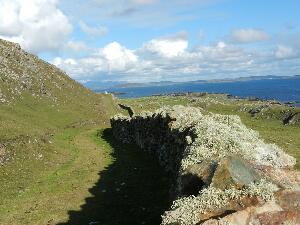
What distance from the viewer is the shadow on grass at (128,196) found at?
29.6m

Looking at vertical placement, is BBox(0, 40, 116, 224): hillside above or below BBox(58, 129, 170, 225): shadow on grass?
above

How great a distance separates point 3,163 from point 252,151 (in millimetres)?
26525

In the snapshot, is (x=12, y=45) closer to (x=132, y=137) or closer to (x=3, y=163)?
(x=132, y=137)

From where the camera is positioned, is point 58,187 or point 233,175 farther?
point 58,187

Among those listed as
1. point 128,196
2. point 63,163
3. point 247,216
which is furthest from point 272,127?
point 247,216

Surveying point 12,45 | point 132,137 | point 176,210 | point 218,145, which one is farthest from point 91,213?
point 12,45

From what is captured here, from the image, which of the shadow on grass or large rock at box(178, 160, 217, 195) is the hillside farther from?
large rock at box(178, 160, 217, 195)

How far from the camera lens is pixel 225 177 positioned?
1911cm

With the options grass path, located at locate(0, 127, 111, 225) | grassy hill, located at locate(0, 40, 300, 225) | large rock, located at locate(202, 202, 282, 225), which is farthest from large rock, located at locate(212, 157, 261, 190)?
grass path, located at locate(0, 127, 111, 225)

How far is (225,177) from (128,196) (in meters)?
16.4

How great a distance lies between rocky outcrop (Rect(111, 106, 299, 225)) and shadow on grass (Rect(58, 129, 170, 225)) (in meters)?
2.83

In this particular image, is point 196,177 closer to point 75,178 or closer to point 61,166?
point 75,178

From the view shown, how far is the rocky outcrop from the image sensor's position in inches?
666

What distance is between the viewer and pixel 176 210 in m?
17.7
